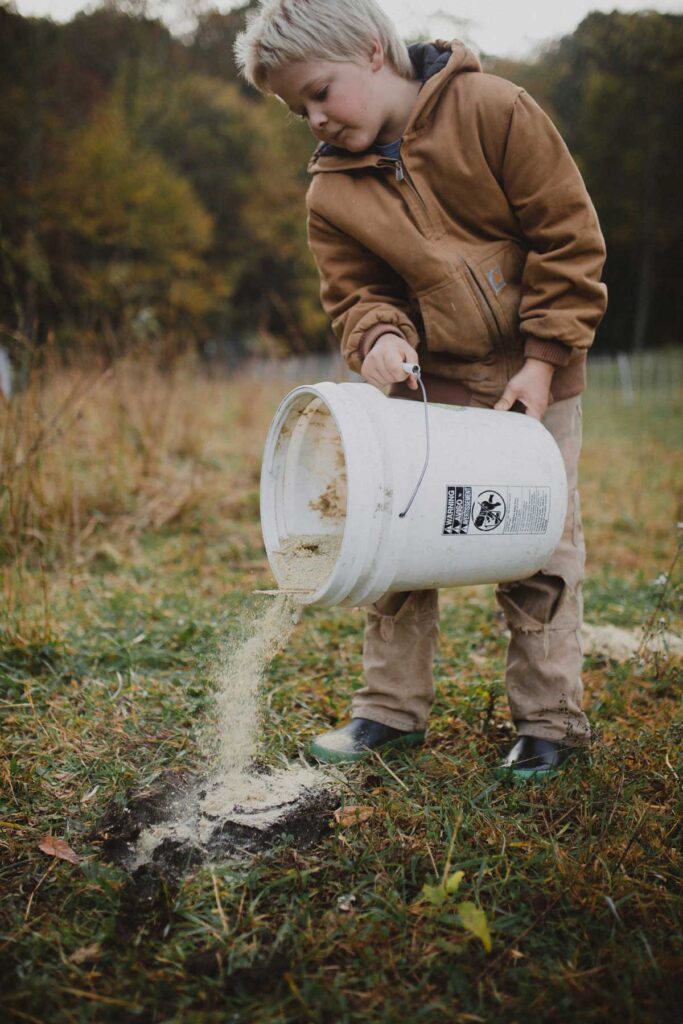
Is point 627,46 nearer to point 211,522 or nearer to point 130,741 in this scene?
point 211,522

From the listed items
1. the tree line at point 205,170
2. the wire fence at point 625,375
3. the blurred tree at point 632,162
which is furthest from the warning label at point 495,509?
the blurred tree at point 632,162

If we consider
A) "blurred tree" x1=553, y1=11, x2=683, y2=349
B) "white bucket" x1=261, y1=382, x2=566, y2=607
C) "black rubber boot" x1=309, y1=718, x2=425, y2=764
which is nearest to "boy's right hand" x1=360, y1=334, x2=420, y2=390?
"white bucket" x1=261, y1=382, x2=566, y2=607

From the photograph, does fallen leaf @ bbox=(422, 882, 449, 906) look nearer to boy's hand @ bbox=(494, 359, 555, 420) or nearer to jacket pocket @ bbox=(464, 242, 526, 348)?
boy's hand @ bbox=(494, 359, 555, 420)

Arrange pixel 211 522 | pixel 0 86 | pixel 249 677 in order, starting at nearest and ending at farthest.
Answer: pixel 249 677, pixel 211 522, pixel 0 86

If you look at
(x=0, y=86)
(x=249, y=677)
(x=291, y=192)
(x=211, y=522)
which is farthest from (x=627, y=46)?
(x=249, y=677)

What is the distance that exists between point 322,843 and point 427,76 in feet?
5.61

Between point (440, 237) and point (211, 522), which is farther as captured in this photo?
point (211, 522)

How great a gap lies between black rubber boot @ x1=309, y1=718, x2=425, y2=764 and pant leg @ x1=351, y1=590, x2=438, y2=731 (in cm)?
2

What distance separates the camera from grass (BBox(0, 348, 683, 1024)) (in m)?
1.19

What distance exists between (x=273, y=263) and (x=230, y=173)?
7.92 ft

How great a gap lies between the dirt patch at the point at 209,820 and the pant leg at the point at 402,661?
26 cm

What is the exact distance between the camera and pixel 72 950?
1.28 m

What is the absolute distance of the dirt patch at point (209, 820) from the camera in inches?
59.4

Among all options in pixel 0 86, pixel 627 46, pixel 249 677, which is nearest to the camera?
pixel 249 677
